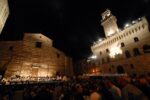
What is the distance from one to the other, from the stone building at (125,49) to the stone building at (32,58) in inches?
429

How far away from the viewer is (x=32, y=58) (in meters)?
22.5

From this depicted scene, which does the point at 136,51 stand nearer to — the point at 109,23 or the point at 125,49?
the point at 125,49

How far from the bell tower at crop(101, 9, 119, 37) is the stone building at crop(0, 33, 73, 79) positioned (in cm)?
1555

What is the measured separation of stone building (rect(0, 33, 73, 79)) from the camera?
20.1m

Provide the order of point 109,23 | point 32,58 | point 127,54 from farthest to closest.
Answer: point 109,23, point 127,54, point 32,58

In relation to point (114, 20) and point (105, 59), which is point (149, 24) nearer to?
point (114, 20)

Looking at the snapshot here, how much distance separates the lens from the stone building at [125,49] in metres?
22.4

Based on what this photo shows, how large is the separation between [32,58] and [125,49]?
2118 centimetres

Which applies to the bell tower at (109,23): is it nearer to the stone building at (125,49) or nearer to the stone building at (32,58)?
the stone building at (125,49)

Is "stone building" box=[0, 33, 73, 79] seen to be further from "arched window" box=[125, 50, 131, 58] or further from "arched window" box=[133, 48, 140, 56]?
"arched window" box=[133, 48, 140, 56]

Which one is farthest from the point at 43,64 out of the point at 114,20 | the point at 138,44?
the point at 114,20

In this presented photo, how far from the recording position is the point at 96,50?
115 feet

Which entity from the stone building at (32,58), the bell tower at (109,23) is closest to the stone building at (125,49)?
the bell tower at (109,23)

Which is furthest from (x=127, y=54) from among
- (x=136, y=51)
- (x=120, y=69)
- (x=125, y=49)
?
(x=120, y=69)
